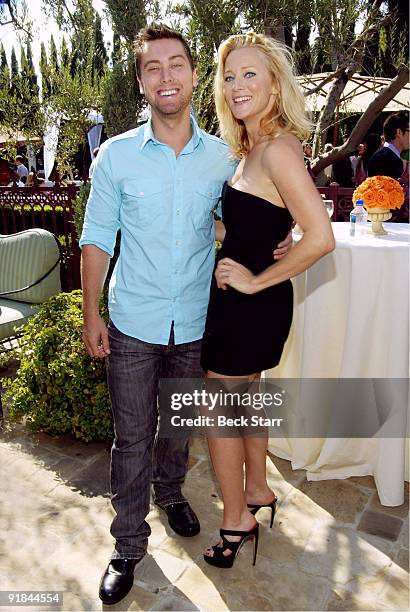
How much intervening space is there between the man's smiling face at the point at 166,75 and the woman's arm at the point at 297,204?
45 cm

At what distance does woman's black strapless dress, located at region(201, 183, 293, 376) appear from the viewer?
213 centimetres

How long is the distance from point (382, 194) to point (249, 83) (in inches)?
60.1

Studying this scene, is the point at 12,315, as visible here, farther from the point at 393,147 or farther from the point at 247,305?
the point at 393,147

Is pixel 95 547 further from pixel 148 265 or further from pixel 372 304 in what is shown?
pixel 372 304

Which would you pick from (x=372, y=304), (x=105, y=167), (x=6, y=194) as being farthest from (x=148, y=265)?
(x=6, y=194)

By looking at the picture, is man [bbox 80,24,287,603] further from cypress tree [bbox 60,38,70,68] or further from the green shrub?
cypress tree [bbox 60,38,70,68]

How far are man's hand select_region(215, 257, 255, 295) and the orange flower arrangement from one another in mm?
1509

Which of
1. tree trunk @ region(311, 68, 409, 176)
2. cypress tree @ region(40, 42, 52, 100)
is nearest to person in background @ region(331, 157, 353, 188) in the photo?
tree trunk @ region(311, 68, 409, 176)

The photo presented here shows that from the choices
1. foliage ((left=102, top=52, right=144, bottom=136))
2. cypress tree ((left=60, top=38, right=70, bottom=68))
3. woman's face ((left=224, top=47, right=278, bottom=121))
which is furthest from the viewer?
cypress tree ((left=60, top=38, right=70, bottom=68))

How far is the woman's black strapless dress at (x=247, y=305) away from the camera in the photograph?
6.98 feet

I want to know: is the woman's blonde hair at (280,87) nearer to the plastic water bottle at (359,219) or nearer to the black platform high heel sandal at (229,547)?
the plastic water bottle at (359,219)

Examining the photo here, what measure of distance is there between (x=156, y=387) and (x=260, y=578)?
0.98 meters

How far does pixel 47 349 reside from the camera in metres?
3.60

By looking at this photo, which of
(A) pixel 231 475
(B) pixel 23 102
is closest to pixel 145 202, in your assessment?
(A) pixel 231 475
